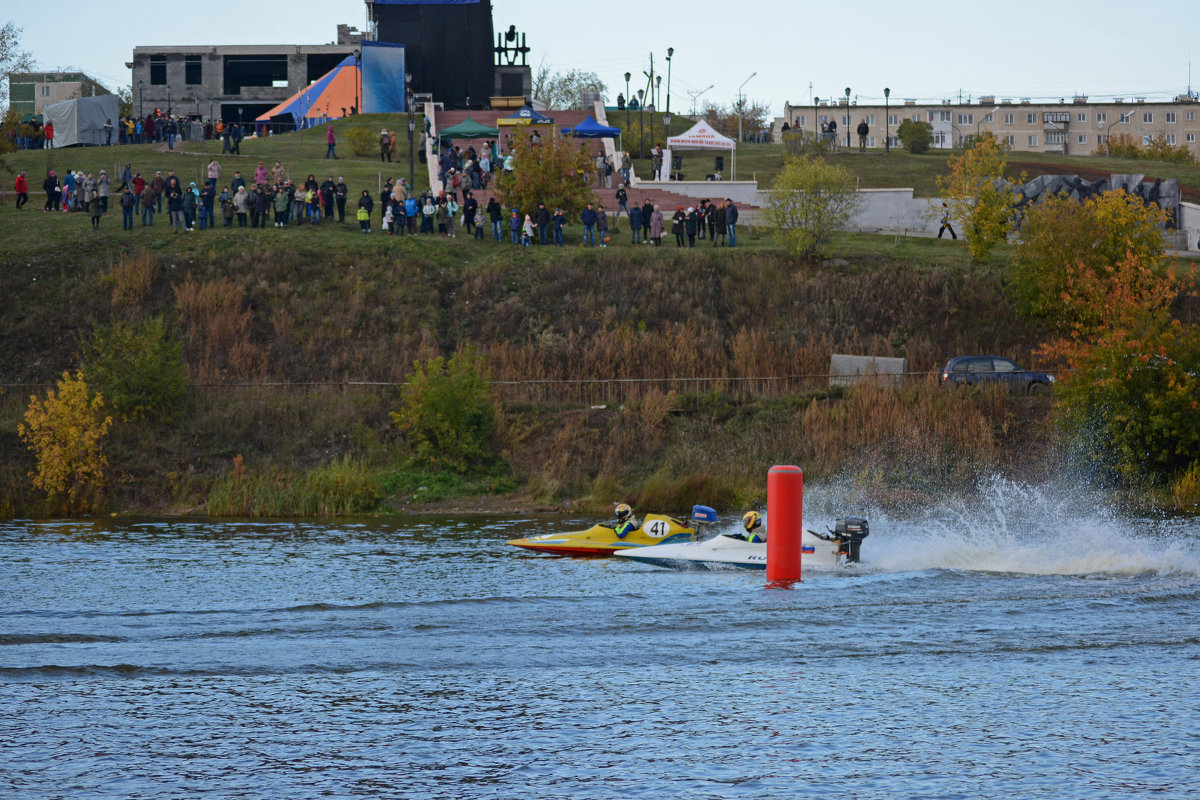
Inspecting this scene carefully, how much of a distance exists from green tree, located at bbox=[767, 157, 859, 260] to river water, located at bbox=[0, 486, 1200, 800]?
26331 millimetres

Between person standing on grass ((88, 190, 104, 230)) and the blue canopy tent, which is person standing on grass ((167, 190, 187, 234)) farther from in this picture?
the blue canopy tent

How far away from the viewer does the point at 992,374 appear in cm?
4166

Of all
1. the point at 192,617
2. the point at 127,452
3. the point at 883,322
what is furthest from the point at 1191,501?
the point at 127,452

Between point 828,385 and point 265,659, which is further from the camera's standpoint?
point 828,385

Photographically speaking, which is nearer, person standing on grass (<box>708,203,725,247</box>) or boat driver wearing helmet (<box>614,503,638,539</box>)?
boat driver wearing helmet (<box>614,503,638,539</box>)

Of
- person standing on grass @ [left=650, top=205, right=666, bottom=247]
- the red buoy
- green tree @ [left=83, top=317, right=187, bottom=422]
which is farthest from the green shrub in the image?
person standing on grass @ [left=650, top=205, right=666, bottom=247]

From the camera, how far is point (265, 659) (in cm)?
1753

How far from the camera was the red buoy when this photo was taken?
67.9 ft

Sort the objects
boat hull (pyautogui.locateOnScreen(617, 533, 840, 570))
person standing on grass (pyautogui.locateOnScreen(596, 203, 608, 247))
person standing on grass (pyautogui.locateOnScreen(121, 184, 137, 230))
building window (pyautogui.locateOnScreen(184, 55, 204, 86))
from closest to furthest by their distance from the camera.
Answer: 1. boat hull (pyautogui.locateOnScreen(617, 533, 840, 570))
2. person standing on grass (pyautogui.locateOnScreen(121, 184, 137, 230))
3. person standing on grass (pyautogui.locateOnScreen(596, 203, 608, 247))
4. building window (pyautogui.locateOnScreen(184, 55, 204, 86))

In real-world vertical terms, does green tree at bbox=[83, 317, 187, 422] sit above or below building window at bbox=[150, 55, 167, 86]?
below

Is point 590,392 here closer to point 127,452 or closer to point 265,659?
point 127,452

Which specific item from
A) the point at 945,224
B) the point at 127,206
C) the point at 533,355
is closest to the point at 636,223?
the point at 533,355

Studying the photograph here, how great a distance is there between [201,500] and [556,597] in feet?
57.7

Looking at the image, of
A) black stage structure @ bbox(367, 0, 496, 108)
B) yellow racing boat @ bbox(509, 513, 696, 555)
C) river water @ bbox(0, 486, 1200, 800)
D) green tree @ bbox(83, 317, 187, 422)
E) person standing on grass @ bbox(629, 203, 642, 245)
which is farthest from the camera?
black stage structure @ bbox(367, 0, 496, 108)
